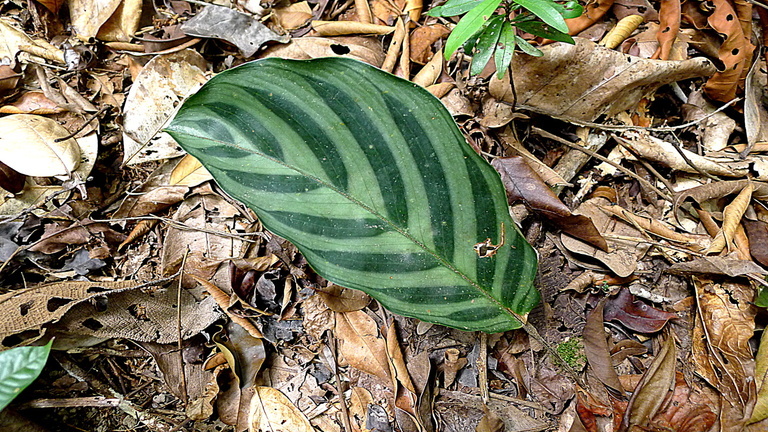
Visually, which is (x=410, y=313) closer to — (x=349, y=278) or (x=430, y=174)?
(x=349, y=278)

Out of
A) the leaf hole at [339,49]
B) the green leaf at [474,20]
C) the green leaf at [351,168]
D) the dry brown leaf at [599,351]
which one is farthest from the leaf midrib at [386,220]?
the leaf hole at [339,49]

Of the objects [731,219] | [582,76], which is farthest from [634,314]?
[582,76]

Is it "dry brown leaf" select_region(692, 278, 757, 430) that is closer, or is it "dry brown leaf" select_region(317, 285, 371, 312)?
"dry brown leaf" select_region(692, 278, 757, 430)

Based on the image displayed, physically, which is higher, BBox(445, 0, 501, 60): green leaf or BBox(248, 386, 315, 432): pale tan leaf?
BBox(445, 0, 501, 60): green leaf

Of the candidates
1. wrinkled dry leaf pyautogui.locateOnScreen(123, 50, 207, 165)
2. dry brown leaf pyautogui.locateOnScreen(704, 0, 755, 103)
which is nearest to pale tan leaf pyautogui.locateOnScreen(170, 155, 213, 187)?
wrinkled dry leaf pyautogui.locateOnScreen(123, 50, 207, 165)

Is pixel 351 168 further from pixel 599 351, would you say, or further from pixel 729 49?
pixel 729 49

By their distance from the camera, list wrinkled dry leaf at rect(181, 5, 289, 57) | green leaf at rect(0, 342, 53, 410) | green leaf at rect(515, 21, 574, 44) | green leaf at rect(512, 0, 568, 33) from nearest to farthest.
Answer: green leaf at rect(0, 342, 53, 410)
green leaf at rect(512, 0, 568, 33)
green leaf at rect(515, 21, 574, 44)
wrinkled dry leaf at rect(181, 5, 289, 57)

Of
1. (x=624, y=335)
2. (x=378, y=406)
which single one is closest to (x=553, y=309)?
(x=624, y=335)

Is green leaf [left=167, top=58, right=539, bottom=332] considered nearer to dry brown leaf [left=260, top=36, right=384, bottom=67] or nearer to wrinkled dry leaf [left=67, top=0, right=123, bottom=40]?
dry brown leaf [left=260, top=36, right=384, bottom=67]

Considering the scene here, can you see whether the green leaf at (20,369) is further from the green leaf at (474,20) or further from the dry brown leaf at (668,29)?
the dry brown leaf at (668,29)
